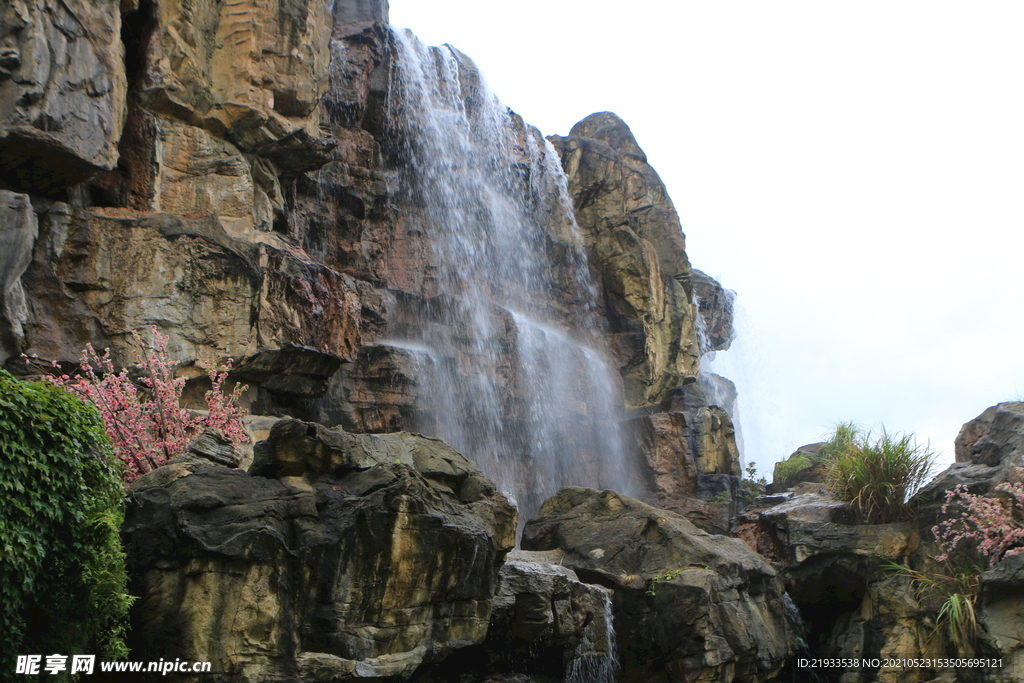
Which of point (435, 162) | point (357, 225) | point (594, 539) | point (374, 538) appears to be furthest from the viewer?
point (435, 162)

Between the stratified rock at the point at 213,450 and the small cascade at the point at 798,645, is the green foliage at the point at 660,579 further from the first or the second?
the stratified rock at the point at 213,450

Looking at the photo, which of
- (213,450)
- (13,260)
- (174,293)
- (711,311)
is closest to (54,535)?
(213,450)

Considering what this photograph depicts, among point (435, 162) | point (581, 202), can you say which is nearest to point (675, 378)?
point (581, 202)

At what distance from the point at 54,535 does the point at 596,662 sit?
687cm

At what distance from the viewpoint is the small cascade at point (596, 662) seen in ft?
31.7

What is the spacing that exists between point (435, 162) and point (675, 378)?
10918 millimetres

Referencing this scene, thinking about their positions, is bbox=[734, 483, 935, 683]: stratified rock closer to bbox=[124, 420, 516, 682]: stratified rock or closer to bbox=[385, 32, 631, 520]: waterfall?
bbox=[385, 32, 631, 520]: waterfall

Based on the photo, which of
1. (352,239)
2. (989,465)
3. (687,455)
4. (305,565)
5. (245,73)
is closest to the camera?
(305,565)

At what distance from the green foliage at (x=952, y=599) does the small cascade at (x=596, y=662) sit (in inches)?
194

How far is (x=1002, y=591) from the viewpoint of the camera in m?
10.8

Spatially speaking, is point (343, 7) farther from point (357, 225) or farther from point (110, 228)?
point (110, 228)

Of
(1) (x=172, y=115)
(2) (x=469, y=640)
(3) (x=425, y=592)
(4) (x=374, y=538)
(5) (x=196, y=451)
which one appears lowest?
(2) (x=469, y=640)

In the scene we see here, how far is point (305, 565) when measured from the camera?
19.7 ft

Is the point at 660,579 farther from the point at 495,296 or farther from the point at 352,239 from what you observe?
the point at 495,296
